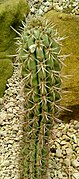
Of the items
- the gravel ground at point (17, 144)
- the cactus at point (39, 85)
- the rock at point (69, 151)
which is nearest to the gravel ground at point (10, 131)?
the gravel ground at point (17, 144)

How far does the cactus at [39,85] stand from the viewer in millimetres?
2418

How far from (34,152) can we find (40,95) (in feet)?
1.28

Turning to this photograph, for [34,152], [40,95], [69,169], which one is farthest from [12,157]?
[40,95]

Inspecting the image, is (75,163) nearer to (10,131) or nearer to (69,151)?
(69,151)

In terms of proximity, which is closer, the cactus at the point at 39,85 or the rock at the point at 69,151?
the cactus at the point at 39,85

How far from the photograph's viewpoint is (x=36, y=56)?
95.3 inches

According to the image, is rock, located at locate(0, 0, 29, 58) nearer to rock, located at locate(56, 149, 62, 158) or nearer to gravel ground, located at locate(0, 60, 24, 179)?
gravel ground, located at locate(0, 60, 24, 179)

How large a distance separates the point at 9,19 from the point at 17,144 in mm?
1430

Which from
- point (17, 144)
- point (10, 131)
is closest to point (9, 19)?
point (10, 131)

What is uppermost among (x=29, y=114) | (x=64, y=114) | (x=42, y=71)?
(x=42, y=71)

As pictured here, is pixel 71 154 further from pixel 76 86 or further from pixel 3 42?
pixel 3 42

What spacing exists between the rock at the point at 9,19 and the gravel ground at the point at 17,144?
1.58 ft

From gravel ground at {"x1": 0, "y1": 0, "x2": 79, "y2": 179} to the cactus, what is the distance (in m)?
0.33

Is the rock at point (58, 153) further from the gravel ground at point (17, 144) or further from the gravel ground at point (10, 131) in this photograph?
the gravel ground at point (10, 131)
